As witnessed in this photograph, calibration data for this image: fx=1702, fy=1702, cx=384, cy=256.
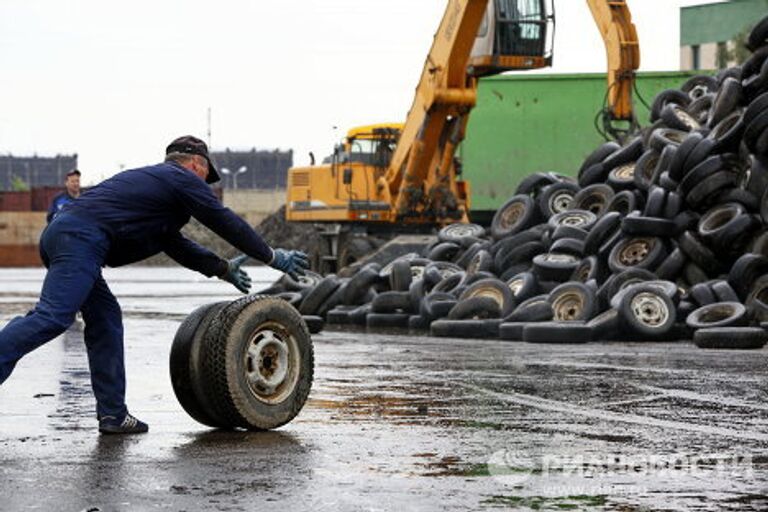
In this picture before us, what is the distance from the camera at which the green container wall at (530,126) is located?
138 feet

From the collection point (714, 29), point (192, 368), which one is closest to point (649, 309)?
point (192, 368)

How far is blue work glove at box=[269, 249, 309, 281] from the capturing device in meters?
→ 9.54

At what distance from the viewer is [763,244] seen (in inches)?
774

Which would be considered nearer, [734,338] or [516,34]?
[734,338]

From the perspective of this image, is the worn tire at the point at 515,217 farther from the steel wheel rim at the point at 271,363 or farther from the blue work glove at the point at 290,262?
the steel wheel rim at the point at 271,363

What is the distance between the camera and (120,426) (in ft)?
30.6

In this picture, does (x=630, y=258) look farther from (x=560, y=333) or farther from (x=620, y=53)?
(x=620, y=53)

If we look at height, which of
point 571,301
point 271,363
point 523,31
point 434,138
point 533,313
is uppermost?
point 523,31

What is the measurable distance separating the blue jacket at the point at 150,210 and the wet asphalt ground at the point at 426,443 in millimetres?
1045

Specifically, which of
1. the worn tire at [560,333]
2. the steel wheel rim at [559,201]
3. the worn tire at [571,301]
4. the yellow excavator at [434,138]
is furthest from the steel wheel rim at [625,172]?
the yellow excavator at [434,138]

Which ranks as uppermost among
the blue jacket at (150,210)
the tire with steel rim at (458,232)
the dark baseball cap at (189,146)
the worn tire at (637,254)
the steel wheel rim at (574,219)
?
the dark baseball cap at (189,146)

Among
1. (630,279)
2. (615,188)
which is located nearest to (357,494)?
(630,279)

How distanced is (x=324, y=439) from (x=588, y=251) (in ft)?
44.1

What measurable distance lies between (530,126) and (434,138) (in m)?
8.01
